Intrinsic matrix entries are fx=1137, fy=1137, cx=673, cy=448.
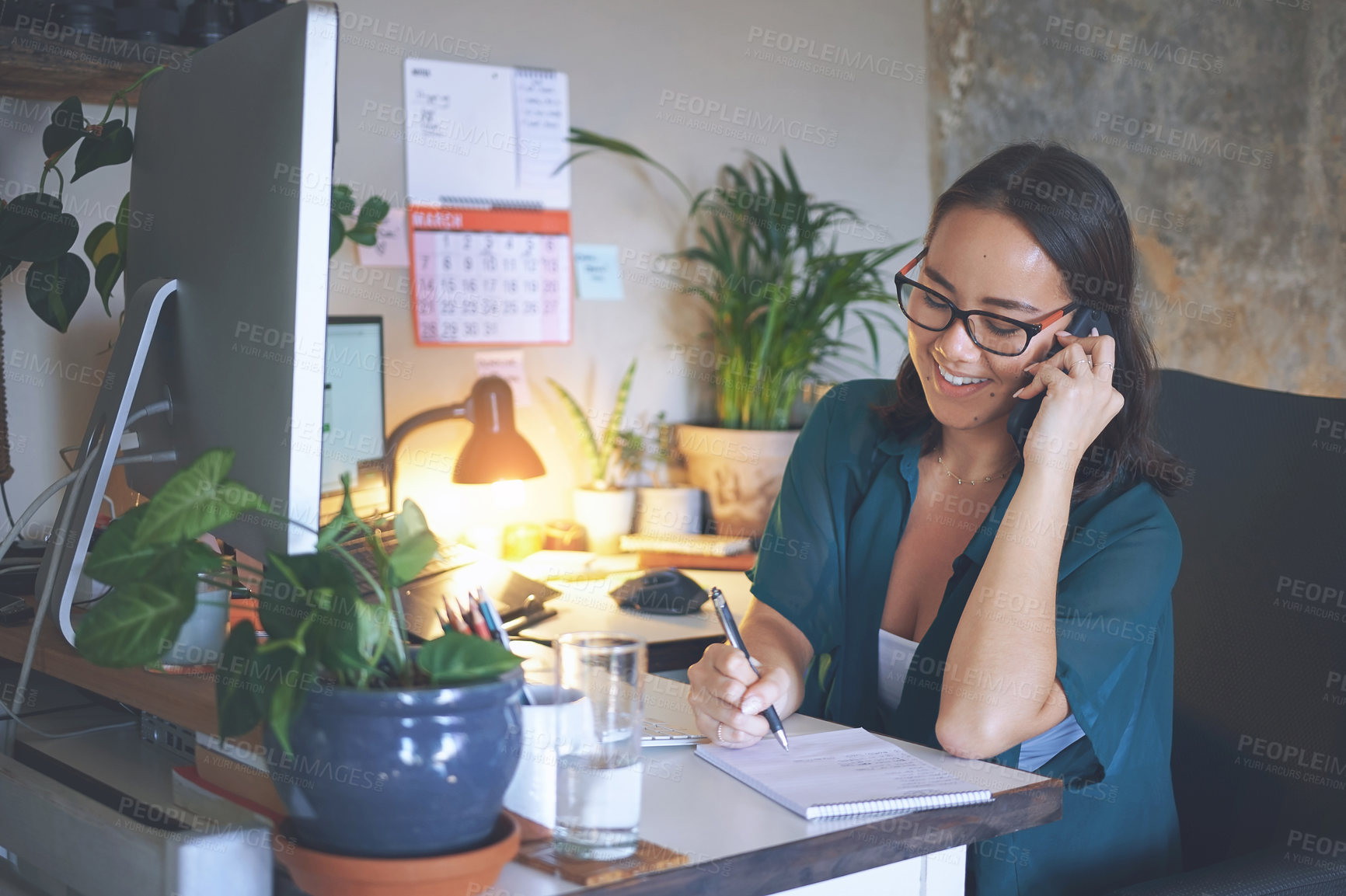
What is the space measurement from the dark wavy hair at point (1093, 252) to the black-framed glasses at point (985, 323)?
0.08 meters

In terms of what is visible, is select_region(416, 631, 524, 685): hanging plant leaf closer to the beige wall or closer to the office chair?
the office chair

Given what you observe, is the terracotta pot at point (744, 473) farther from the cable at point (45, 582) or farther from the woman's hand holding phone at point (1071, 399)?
the cable at point (45, 582)

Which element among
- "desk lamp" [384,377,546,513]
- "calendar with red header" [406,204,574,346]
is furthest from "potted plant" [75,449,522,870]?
"calendar with red header" [406,204,574,346]

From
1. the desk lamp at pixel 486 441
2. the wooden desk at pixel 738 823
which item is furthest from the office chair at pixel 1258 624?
the desk lamp at pixel 486 441

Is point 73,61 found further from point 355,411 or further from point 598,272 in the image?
point 598,272

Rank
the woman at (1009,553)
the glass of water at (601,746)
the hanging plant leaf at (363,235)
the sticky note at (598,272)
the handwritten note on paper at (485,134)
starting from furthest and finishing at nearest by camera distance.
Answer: the sticky note at (598,272) → the handwritten note on paper at (485,134) → the hanging plant leaf at (363,235) → the woman at (1009,553) → the glass of water at (601,746)

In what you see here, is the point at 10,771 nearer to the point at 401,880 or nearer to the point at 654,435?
the point at 401,880

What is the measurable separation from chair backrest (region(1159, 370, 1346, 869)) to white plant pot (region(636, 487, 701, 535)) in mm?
1134

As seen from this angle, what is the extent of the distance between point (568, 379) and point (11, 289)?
3.44 feet

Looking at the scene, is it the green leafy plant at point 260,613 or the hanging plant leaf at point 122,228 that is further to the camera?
the hanging plant leaf at point 122,228

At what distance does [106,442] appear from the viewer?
3.43ft

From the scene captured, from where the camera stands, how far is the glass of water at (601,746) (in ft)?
2.55

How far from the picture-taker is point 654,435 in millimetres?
2588

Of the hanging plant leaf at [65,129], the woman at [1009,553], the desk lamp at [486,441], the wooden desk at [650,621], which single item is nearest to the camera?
the woman at [1009,553]
